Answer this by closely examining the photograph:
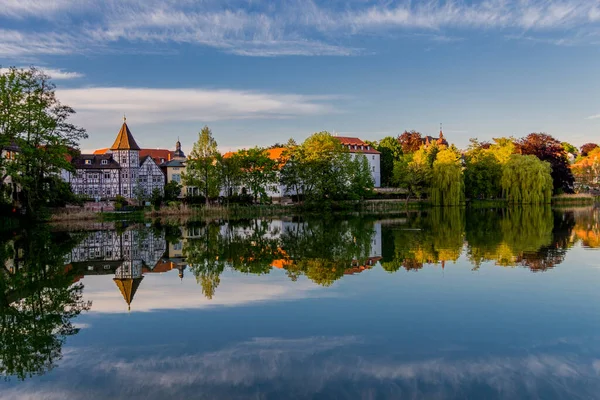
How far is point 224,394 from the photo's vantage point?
21.3ft

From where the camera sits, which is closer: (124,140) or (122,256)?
(122,256)

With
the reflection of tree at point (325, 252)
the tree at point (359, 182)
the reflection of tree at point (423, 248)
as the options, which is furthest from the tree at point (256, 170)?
the reflection of tree at point (423, 248)

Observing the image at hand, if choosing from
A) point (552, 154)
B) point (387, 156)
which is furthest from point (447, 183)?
point (387, 156)

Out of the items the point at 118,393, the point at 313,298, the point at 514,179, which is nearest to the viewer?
the point at 118,393

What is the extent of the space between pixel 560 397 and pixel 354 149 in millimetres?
77724

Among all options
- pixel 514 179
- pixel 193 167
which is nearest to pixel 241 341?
pixel 193 167

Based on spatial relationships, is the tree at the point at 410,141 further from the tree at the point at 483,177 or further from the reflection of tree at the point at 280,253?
the reflection of tree at the point at 280,253

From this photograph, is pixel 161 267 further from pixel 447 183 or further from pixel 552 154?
pixel 552 154

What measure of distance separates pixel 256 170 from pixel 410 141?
143 ft

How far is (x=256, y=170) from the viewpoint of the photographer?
58312mm

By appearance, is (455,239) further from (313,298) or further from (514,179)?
(514,179)

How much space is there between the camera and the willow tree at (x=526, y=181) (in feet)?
192

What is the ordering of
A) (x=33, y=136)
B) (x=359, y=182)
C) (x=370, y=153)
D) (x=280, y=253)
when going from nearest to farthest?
(x=280, y=253), (x=33, y=136), (x=359, y=182), (x=370, y=153)

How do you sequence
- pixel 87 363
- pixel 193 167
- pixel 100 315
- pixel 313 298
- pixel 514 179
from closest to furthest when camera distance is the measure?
pixel 87 363 < pixel 100 315 < pixel 313 298 < pixel 193 167 < pixel 514 179
